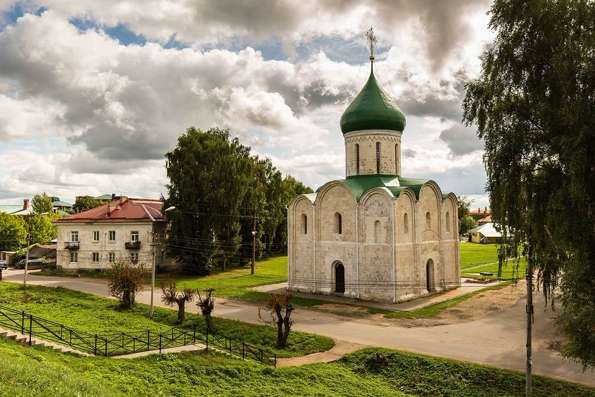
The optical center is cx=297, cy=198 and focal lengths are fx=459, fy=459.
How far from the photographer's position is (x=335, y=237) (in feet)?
98.4

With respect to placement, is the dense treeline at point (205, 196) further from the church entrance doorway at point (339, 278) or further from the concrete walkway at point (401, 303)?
the church entrance doorway at point (339, 278)

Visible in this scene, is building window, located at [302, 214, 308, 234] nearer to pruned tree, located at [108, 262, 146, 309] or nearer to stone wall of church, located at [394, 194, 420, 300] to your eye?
stone wall of church, located at [394, 194, 420, 300]

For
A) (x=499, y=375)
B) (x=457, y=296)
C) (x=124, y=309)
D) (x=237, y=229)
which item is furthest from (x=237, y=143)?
(x=499, y=375)

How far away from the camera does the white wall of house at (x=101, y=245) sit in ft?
135

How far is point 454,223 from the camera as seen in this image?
1296 inches

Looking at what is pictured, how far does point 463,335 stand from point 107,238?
32283 millimetres

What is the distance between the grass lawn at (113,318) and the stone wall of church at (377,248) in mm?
8763

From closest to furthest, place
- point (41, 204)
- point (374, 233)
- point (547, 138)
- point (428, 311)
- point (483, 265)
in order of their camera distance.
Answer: point (547, 138) < point (428, 311) < point (374, 233) < point (483, 265) < point (41, 204)

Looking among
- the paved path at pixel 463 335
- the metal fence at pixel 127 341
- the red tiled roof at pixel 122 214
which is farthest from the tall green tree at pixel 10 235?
the metal fence at pixel 127 341

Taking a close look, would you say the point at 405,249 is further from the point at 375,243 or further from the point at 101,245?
the point at 101,245

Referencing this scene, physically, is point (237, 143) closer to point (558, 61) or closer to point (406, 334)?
point (406, 334)

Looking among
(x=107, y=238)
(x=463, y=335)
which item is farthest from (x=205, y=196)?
(x=463, y=335)

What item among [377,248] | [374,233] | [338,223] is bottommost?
[377,248]

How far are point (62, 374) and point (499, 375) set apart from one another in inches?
522
